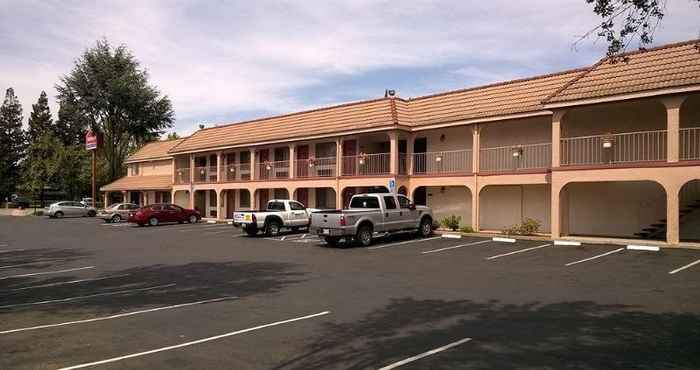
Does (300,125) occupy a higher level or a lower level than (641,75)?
lower

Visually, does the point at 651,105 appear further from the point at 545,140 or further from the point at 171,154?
the point at 171,154

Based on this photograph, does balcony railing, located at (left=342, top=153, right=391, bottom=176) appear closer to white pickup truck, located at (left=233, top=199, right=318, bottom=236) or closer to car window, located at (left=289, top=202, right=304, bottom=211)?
car window, located at (left=289, top=202, right=304, bottom=211)

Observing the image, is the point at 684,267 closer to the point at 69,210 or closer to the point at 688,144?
the point at 688,144

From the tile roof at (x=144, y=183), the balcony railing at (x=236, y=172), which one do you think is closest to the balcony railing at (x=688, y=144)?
the balcony railing at (x=236, y=172)

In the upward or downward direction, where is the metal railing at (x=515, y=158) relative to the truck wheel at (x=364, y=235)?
upward

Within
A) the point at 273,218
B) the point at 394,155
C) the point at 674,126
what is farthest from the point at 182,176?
the point at 674,126

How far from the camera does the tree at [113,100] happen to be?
54125 millimetres

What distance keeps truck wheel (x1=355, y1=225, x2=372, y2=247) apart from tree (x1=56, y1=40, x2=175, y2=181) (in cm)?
4268

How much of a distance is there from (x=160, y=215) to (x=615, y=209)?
25.8m

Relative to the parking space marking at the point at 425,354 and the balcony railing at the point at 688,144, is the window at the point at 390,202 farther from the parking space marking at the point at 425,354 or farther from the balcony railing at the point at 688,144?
the parking space marking at the point at 425,354

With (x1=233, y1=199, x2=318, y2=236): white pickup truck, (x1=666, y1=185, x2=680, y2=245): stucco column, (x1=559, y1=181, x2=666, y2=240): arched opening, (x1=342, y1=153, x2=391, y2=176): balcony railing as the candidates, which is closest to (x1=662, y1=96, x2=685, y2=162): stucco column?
(x1=666, y1=185, x2=680, y2=245): stucco column

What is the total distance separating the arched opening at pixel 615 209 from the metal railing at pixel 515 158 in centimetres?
165

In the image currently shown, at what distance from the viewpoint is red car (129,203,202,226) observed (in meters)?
33.0

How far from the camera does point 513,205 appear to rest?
23.8 metres
